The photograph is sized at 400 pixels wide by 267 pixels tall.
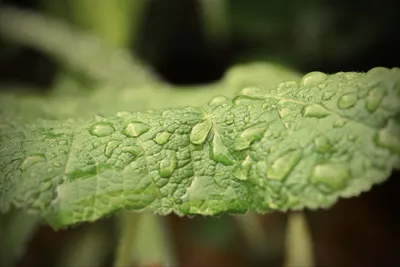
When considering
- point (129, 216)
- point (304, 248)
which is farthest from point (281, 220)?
point (129, 216)

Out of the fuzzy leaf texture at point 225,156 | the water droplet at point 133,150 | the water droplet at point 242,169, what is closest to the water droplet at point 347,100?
the fuzzy leaf texture at point 225,156

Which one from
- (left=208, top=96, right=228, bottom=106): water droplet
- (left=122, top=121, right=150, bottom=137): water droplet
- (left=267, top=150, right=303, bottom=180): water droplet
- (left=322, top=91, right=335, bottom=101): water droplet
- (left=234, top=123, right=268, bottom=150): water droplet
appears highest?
(left=208, top=96, right=228, bottom=106): water droplet

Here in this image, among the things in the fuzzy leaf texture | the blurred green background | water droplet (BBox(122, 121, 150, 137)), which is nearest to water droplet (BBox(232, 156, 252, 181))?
the fuzzy leaf texture

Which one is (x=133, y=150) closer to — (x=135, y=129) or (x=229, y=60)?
(x=135, y=129)

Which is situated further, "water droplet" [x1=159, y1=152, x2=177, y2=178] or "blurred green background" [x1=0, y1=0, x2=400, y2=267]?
"blurred green background" [x1=0, y1=0, x2=400, y2=267]

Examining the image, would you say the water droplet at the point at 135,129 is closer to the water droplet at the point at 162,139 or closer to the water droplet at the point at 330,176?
the water droplet at the point at 162,139

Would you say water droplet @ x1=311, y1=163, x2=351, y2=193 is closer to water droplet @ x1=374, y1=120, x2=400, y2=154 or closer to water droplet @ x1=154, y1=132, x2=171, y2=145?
water droplet @ x1=374, y1=120, x2=400, y2=154

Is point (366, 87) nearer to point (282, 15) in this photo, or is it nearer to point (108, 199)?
point (108, 199)
